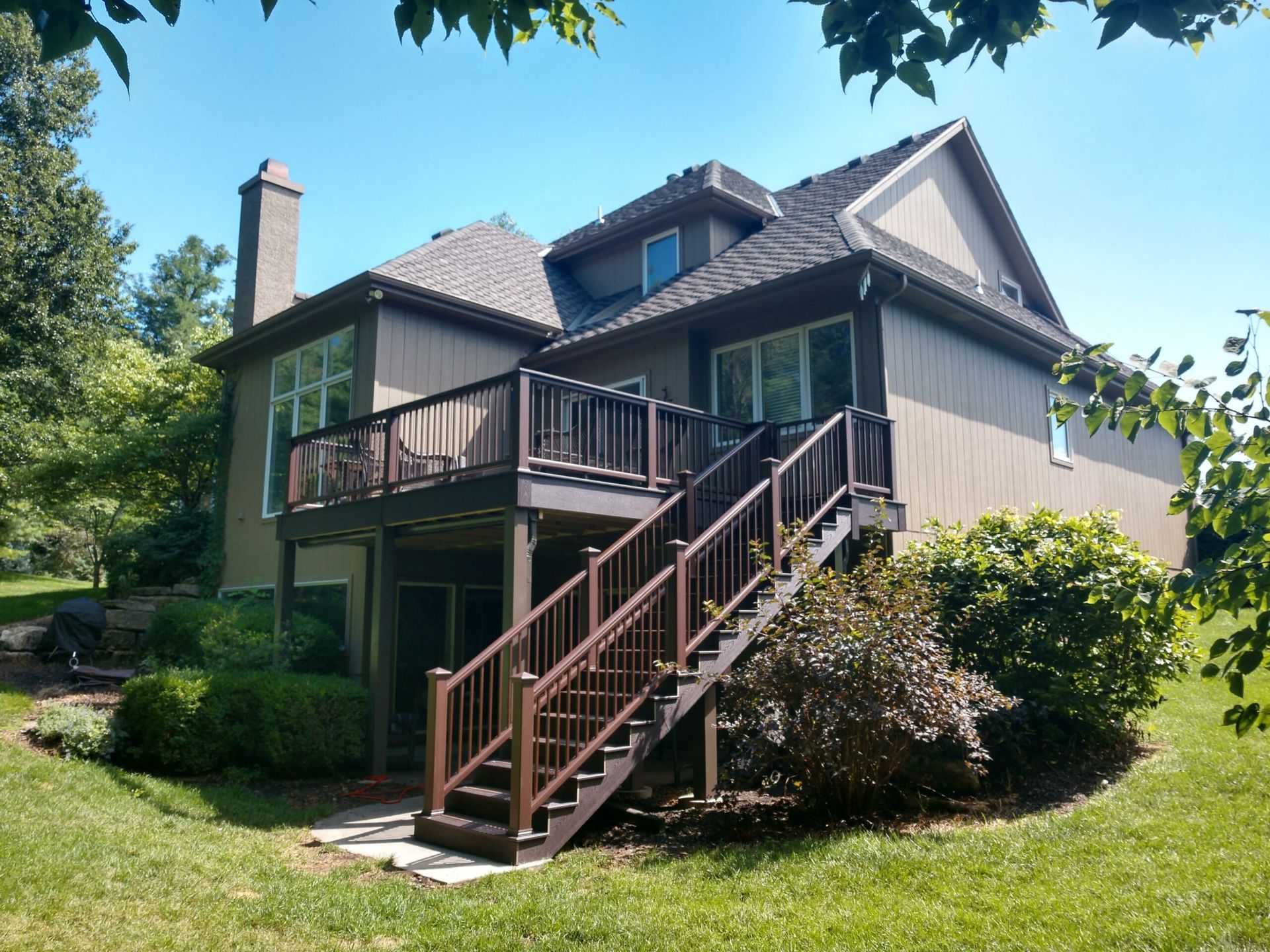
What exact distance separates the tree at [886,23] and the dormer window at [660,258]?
11369 millimetres

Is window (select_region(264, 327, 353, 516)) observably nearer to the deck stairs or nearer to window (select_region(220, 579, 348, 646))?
window (select_region(220, 579, 348, 646))

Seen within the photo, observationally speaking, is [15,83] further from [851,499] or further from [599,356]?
[851,499]

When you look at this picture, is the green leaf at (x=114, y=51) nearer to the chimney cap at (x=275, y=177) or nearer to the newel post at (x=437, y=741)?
the newel post at (x=437, y=741)

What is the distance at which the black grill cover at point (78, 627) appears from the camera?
13680 millimetres

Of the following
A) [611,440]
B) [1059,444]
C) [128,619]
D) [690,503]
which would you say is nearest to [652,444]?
[611,440]

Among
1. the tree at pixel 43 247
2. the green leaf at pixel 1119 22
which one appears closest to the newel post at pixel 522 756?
the green leaf at pixel 1119 22

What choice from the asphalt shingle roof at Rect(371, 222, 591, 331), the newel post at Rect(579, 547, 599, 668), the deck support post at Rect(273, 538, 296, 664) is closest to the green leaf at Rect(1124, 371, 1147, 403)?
the newel post at Rect(579, 547, 599, 668)

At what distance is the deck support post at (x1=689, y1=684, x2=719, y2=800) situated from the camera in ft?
26.1

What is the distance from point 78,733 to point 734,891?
6930mm

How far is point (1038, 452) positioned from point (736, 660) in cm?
740

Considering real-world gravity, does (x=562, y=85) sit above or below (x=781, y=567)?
above

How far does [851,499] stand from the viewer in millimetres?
9945

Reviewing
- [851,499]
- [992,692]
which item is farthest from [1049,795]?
[851,499]

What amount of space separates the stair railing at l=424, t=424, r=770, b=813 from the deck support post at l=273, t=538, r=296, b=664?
116 inches
